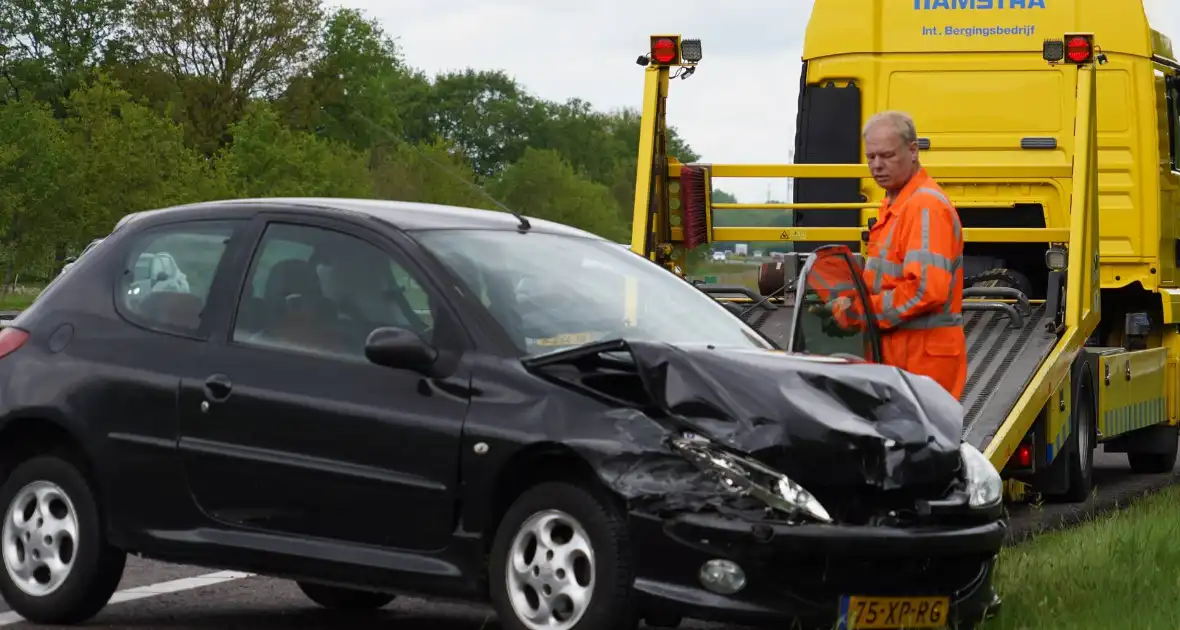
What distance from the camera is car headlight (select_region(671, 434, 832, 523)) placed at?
21.3 feet

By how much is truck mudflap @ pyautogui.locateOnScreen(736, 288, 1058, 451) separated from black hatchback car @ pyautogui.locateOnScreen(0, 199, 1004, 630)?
3.30 metres

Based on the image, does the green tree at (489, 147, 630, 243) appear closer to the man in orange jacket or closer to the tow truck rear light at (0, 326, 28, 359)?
the man in orange jacket

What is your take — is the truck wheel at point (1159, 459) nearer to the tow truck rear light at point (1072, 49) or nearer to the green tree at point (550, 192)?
the tow truck rear light at point (1072, 49)

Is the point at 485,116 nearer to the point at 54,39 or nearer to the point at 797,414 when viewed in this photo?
the point at 54,39

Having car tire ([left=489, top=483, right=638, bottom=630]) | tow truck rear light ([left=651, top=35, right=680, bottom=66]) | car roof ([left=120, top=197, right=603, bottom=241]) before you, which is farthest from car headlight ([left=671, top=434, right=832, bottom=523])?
tow truck rear light ([left=651, top=35, right=680, bottom=66])

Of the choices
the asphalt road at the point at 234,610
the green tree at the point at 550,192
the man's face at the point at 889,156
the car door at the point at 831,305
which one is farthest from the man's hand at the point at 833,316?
the green tree at the point at 550,192

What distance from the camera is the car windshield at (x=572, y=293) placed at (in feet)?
23.7

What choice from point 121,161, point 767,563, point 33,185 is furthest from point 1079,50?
point 121,161

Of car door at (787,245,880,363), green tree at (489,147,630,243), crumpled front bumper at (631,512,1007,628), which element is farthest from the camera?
green tree at (489,147,630,243)

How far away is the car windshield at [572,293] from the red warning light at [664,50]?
5408 millimetres

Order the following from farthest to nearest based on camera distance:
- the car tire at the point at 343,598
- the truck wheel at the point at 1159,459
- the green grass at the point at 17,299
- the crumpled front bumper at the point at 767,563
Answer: the green grass at the point at 17,299 → the truck wheel at the point at 1159,459 → the car tire at the point at 343,598 → the crumpled front bumper at the point at 767,563

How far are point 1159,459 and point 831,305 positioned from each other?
312 inches

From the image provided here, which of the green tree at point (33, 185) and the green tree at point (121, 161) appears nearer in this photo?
the green tree at point (33, 185)

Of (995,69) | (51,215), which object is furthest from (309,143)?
(995,69)
